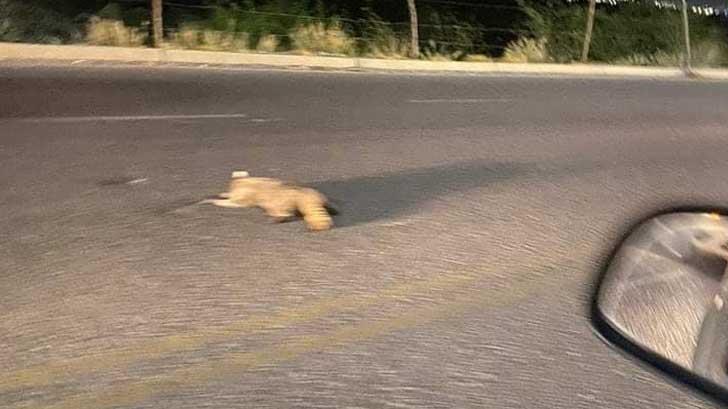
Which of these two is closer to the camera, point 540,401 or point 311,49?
point 540,401

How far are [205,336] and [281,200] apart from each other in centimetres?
245

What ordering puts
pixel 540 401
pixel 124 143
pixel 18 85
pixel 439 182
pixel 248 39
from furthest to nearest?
1. pixel 248 39
2. pixel 18 85
3. pixel 124 143
4. pixel 439 182
5. pixel 540 401

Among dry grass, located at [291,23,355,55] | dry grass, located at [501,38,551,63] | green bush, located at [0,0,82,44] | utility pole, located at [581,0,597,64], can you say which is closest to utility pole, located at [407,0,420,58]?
dry grass, located at [291,23,355,55]

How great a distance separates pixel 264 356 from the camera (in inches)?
196

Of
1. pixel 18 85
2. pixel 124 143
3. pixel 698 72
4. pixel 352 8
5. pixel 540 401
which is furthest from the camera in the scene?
pixel 698 72

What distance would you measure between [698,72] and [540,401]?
21394 millimetres

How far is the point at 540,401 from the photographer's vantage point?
472 cm

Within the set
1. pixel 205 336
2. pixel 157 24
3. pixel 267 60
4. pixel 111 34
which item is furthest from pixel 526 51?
pixel 205 336

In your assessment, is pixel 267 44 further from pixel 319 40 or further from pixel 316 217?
pixel 316 217

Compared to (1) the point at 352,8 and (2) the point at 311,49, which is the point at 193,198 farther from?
(1) the point at 352,8

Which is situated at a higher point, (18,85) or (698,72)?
(18,85)

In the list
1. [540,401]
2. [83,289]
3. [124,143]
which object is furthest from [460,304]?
[124,143]

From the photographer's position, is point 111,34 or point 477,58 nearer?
point 111,34

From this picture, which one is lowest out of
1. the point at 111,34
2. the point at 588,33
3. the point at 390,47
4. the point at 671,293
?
the point at 588,33
